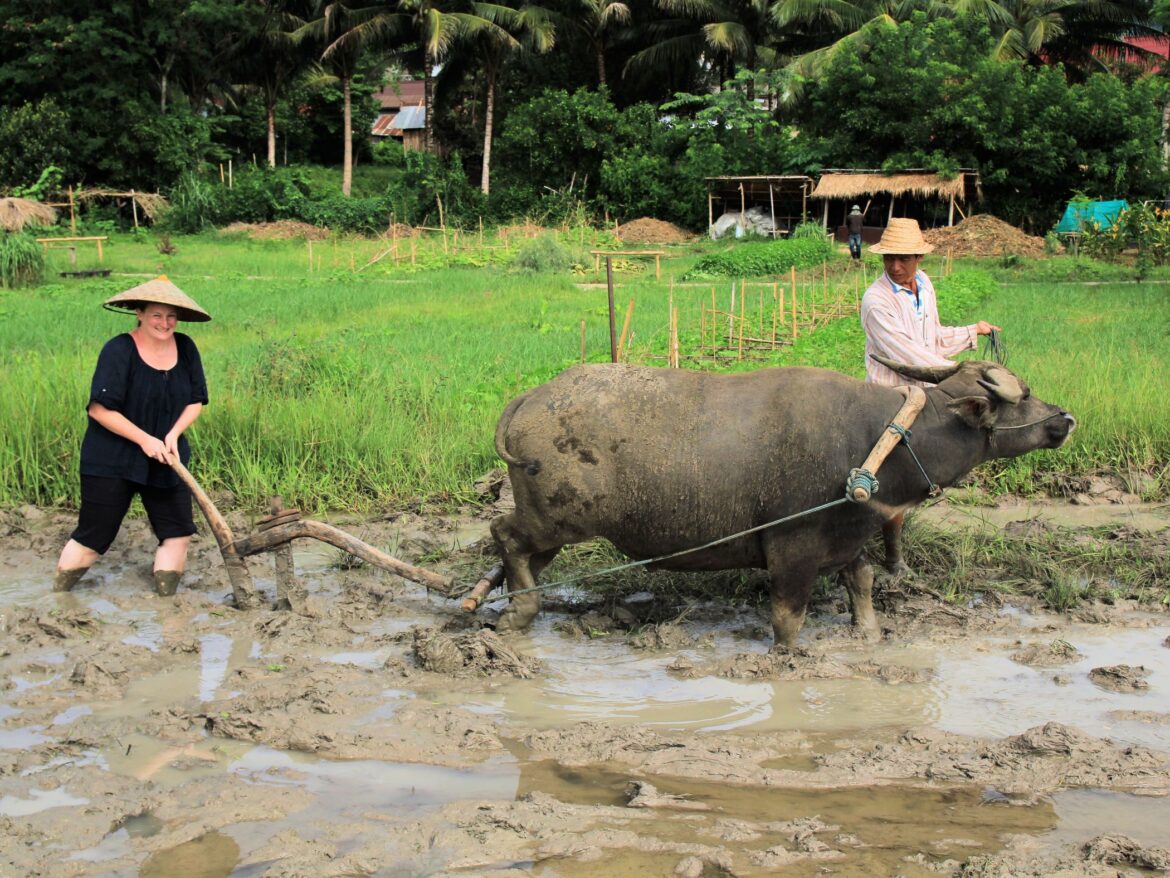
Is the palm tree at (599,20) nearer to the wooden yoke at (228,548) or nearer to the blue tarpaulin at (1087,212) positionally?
the blue tarpaulin at (1087,212)

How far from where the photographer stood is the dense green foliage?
2595cm

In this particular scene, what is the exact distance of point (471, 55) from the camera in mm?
32344

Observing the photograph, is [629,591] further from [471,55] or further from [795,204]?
[471,55]

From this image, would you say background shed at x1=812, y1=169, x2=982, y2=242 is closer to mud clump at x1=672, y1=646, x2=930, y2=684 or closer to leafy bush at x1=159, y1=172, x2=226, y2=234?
leafy bush at x1=159, y1=172, x2=226, y2=234

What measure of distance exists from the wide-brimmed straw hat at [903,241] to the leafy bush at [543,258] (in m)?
14.8

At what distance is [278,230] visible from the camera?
93.4ft

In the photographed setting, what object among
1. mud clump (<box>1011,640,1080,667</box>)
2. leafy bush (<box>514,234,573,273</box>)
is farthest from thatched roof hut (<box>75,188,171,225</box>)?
mud clump (<box>1011,640,1080,667</box>)

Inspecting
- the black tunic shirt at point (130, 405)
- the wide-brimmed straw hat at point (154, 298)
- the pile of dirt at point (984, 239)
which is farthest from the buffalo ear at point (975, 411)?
the pile of dirt at point (984, 239)

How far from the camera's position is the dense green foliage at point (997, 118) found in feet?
85.1

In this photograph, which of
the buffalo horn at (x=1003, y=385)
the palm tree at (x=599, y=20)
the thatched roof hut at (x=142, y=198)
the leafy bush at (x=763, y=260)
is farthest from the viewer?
the palm tree at (x=599, y=20)

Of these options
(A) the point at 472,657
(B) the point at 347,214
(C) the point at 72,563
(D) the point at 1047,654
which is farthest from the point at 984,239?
(C) the point at 72,563

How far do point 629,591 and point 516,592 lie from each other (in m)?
0.86

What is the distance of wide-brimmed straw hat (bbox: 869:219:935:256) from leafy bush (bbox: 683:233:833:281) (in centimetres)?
1485

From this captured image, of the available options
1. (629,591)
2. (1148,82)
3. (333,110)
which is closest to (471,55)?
(333,110)
